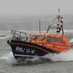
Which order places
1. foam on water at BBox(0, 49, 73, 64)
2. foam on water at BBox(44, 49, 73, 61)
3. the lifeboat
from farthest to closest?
foam on water at BBox(44, 49, 73, 61)
foam on water at BBox(0, 49, 73, 64)
the lifeboat

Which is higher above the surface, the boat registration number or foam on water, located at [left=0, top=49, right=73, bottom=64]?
the boat registration number

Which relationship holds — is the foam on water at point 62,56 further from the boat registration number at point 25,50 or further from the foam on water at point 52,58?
the boat registration number at point 25,50

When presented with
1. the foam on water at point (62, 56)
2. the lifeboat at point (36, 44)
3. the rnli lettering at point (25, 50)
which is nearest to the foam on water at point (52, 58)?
the foam on water at point (62, 56)

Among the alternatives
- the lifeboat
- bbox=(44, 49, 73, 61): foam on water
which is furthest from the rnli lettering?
bbox=(44, 49, 73, 61): foam on water

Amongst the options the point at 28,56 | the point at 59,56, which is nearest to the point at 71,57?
the point at 59,56

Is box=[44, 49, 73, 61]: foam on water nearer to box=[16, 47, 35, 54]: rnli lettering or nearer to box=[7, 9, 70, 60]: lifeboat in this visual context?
box=[7, 9, 70, 60]: lifeboat

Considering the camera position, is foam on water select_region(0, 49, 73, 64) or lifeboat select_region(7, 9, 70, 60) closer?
lifeboat select_region(7, 9, 70, 60)

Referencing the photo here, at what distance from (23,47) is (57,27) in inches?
171

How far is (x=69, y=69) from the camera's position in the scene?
29156 millimetres

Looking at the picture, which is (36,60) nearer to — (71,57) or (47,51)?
(47,51)

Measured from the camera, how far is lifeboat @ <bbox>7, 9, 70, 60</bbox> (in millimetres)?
32219

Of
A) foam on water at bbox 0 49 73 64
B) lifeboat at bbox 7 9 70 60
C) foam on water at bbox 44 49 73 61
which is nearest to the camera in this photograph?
lifeboat at bbox 7 9 70 60

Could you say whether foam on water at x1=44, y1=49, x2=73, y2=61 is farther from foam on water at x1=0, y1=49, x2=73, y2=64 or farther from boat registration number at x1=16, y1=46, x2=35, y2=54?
boat registration number at x1=16, y1=46, x2=35, y2=54

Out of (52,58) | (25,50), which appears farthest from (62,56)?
(25,50)
